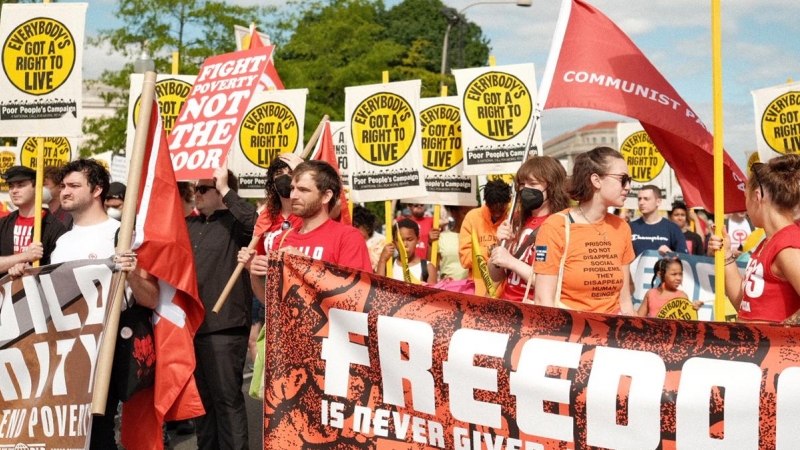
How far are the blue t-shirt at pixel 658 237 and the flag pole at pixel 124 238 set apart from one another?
245 inches

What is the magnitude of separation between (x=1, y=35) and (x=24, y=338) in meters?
2.37

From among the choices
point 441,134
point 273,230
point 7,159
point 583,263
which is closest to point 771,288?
point 583,263

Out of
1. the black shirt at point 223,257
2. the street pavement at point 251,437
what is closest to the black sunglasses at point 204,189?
the black shirt at point 223,257

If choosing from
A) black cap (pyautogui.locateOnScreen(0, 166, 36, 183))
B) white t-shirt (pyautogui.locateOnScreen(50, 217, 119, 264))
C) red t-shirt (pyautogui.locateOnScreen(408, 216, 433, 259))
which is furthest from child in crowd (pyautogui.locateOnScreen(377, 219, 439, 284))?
white t-shirt (pyautogui.locateOnScreen(50, 217, 119, 264))

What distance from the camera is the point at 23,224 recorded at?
7184 mm

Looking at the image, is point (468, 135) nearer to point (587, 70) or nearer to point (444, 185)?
point (444, 185)

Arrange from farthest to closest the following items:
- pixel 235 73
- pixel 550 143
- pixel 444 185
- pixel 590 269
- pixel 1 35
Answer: pixel 550 143 < pixel 444 185 < pixel 235 73 < pixel 1 35 < pixel 590 269

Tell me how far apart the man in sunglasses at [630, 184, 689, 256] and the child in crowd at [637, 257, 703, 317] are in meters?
1.12

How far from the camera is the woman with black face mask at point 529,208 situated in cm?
562

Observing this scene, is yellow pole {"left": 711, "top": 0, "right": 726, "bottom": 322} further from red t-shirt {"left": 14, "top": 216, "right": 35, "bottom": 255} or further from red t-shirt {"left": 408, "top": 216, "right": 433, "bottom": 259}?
red t-shirt {"left": 408, "top": 216, "right": 433, "bottom": 259}

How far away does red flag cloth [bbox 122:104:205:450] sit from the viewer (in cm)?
548

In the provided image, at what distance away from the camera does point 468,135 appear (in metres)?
10.8

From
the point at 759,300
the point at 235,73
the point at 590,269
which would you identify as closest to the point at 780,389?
the point at 759,300

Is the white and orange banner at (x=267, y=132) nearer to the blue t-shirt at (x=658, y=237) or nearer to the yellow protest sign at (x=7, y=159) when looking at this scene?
the blue t-shirt at (x=658, y=237)
